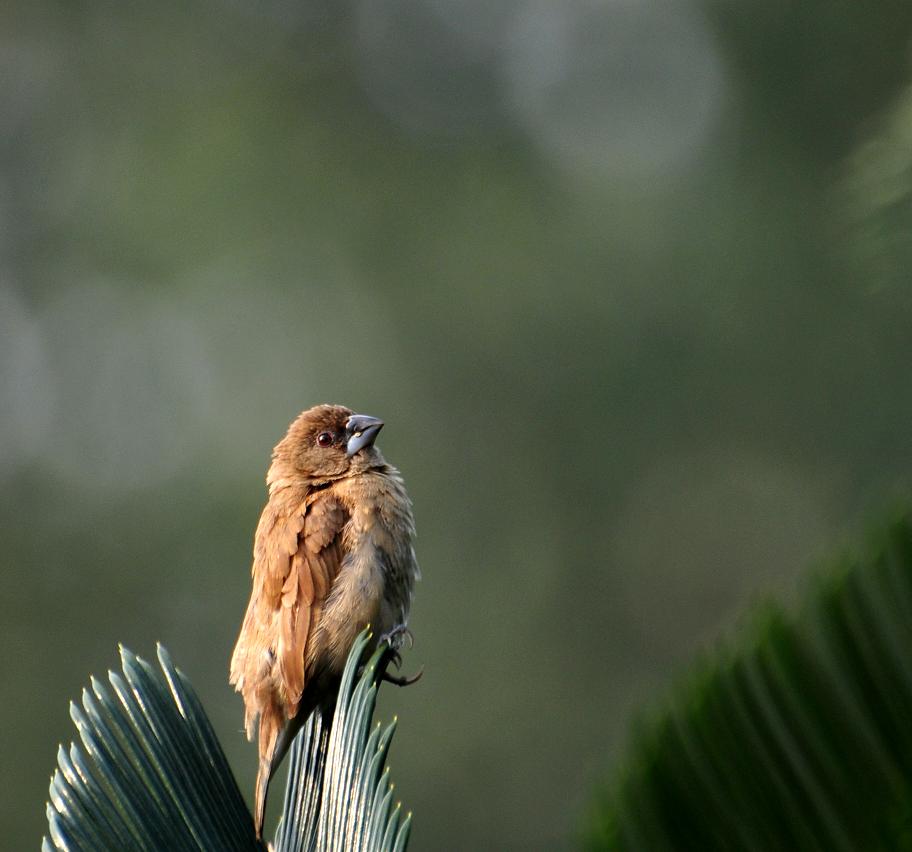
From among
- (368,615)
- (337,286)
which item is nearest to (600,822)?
(368,615)

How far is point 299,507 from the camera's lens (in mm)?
4043

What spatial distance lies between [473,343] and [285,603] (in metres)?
12.4

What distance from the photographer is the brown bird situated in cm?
352

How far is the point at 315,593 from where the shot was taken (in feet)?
12.0

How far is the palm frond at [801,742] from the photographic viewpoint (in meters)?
1.42

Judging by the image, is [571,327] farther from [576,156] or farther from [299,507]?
[299,507]

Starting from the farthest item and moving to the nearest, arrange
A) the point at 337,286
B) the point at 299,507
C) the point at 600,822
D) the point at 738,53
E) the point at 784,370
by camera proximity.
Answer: the point at 738,53
the point at 337,286
the point at 784,370
the point at 299,507
the point at 600,822

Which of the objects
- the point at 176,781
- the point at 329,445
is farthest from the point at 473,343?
the point at 176,781

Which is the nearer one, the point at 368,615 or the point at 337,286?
the point at 368,615

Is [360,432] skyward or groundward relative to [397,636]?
skyward

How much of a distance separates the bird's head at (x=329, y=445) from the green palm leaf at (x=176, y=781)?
2422 mm

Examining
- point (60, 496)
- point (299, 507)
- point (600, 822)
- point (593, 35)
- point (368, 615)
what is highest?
point (593, 35)

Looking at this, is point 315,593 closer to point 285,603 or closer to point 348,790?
point 285,603

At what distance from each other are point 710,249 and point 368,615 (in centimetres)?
1388
